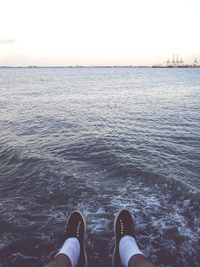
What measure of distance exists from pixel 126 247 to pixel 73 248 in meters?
1.16

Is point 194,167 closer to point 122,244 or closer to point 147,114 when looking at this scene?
point 122,244

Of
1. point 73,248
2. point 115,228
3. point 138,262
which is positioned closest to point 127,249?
point 138,262

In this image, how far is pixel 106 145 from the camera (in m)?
15.2

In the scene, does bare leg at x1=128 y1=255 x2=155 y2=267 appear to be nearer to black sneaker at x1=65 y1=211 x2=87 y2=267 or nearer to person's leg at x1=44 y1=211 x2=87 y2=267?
person's leg at x1=44 y1=211 x2=87 y2=267

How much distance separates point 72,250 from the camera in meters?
5.17

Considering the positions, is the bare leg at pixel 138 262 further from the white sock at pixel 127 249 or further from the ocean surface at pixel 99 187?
the ocean surface at pixel 99 187

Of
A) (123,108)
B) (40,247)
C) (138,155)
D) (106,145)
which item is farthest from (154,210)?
(123,108)

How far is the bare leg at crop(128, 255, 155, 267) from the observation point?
13.4ft

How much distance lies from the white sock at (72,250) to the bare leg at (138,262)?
1.16 m

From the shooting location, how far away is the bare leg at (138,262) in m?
4.09

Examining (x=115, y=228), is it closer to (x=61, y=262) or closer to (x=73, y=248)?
Answer: (x=73, y=248)

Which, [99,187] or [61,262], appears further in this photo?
[99,187]

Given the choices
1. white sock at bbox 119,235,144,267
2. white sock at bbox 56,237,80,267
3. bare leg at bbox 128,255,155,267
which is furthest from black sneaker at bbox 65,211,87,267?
bare leg at bbox 128,255,155,267

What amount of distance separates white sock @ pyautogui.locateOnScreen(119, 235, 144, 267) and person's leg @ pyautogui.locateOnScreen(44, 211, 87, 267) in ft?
2.89
